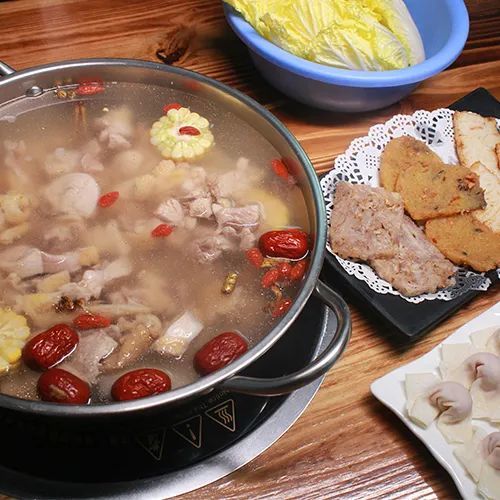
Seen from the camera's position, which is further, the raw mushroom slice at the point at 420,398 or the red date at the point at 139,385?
the raw mushroom slice at the point at 420,398

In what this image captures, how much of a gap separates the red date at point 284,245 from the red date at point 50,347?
0.54 metres

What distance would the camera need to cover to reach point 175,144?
6.23ft

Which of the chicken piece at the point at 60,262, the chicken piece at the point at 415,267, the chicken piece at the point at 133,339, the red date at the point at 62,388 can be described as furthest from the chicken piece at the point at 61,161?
the chicken piece at the point at 415,267

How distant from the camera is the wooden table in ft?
5.24

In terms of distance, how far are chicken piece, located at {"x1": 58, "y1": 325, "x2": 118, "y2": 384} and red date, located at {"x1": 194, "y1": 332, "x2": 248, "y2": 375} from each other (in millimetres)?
207

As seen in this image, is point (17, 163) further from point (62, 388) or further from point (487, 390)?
point (487, 390)

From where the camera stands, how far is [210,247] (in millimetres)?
1711

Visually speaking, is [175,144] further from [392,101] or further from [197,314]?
[392,101]

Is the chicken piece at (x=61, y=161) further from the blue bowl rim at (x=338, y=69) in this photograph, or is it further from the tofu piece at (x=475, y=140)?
the tofu piece at (x=475, y=140)

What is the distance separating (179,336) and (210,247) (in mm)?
279

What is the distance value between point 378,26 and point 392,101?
28 centimetres

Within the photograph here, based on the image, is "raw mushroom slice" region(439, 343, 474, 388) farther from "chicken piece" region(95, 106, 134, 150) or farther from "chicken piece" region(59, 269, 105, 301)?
"chicken piece" region(95, 106, 134, 150)

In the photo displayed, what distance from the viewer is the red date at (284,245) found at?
1686 mm

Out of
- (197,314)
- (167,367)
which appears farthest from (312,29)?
(167,367)
